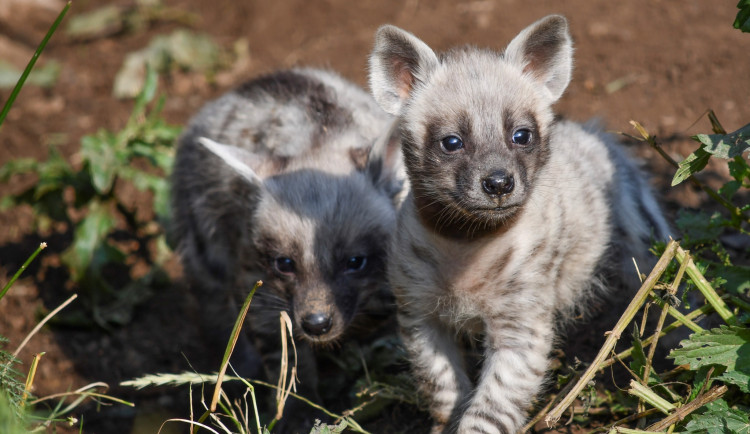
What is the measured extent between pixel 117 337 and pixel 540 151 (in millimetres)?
3779

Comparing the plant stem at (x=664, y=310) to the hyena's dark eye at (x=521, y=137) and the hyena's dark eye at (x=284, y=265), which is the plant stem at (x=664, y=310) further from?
the hyena's dark eye at (x=284, y=265)

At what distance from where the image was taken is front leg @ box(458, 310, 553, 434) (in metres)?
3.59

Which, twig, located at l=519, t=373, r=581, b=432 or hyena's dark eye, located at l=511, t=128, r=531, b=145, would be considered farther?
twig, located at l=519, t=373, r=581, b=432

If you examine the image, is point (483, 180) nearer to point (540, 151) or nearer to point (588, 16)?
point (540, 151)

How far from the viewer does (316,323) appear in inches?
169

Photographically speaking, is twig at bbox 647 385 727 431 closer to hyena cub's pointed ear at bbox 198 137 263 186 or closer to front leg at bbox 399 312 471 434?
front leg at bbox 399 312 471 434

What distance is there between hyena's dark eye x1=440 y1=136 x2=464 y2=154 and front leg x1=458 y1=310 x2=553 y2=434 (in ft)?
2.63

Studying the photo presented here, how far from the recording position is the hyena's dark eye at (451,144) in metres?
3.53

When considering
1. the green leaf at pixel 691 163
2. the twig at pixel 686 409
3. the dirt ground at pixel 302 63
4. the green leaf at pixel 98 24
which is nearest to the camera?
the twig at pixel 686 409

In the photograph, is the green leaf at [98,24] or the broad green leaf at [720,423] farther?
the green leaf at [98,24]

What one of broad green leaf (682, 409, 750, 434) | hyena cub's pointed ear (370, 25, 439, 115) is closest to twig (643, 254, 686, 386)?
broad green leaf (682, 409, 750, 434)

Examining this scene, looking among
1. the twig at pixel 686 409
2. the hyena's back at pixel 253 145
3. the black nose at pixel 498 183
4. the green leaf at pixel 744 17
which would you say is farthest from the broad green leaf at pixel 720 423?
the hyena's back at pixel 253 145

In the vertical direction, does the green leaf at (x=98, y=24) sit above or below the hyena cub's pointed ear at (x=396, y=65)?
below

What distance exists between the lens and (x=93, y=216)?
5879mm
